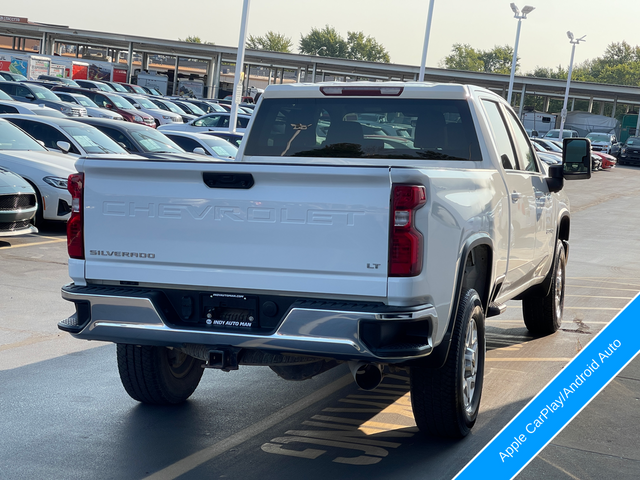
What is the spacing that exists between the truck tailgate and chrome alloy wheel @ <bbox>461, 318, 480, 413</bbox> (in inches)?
45.2

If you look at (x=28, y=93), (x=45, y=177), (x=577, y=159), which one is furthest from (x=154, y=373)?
(x=28, y=93)

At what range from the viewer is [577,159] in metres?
6.78

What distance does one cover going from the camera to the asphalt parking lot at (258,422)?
4.30m

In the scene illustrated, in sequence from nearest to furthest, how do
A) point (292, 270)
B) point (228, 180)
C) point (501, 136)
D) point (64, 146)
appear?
1. point (292, 270)
2. point (228, 180)
3. point (501, 136)
4. point (64, 146)

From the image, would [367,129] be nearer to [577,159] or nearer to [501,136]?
[501,136]

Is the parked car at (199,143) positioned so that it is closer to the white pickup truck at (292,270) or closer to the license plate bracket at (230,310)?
the white pickup truck at (292,270)

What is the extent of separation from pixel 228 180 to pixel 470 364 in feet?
6.13

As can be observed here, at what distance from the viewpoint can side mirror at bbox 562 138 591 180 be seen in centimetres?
676

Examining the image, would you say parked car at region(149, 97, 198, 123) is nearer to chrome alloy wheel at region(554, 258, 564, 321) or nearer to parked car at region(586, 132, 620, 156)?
parked car at region(586, 132, 620, 156)

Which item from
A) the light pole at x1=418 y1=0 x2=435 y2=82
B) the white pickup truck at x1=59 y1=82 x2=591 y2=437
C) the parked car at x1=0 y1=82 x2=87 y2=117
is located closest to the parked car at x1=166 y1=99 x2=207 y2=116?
the parked car at x1=0 y1=82 x2=87 y2=117

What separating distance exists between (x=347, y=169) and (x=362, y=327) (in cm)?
76

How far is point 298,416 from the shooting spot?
518 cm

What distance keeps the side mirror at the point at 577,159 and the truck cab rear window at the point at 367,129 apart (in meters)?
1.61

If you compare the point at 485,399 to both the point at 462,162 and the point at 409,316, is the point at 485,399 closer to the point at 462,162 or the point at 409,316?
the point at 462,162
